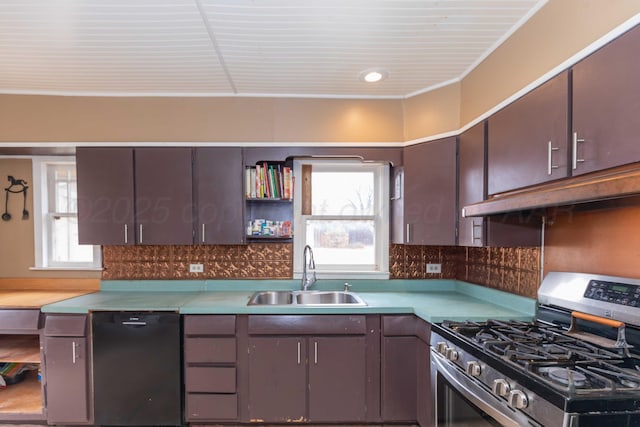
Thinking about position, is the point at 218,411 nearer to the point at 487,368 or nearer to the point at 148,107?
the point at 487,368

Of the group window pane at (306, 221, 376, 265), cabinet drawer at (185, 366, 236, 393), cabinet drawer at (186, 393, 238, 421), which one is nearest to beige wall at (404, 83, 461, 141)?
window pane at (306, 221, 376, 265)

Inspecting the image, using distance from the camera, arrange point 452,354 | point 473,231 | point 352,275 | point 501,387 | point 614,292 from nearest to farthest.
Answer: point 501,387, point 614,292, point 452,354, point 473,231, point 352,275

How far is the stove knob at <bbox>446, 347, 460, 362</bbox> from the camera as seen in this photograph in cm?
149

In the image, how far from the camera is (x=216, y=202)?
2.52 metres

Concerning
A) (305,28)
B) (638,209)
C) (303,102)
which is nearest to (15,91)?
(303,102)

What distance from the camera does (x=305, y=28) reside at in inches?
69.5

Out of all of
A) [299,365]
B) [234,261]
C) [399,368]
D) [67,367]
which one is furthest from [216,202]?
[399,368]

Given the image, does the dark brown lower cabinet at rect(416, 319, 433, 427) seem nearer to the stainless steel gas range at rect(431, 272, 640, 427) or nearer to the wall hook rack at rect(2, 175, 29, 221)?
the stainless steel gas range at rect(431, 272, 640, 427)

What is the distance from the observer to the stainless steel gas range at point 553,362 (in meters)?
0.98

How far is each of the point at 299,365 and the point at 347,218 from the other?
1257mm

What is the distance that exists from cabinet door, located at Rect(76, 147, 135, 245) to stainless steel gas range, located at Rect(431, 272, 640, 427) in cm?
233

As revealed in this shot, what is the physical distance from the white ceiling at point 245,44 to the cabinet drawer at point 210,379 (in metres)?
2.03

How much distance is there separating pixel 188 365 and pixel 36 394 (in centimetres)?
130

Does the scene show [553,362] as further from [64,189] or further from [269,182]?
[64,189]
